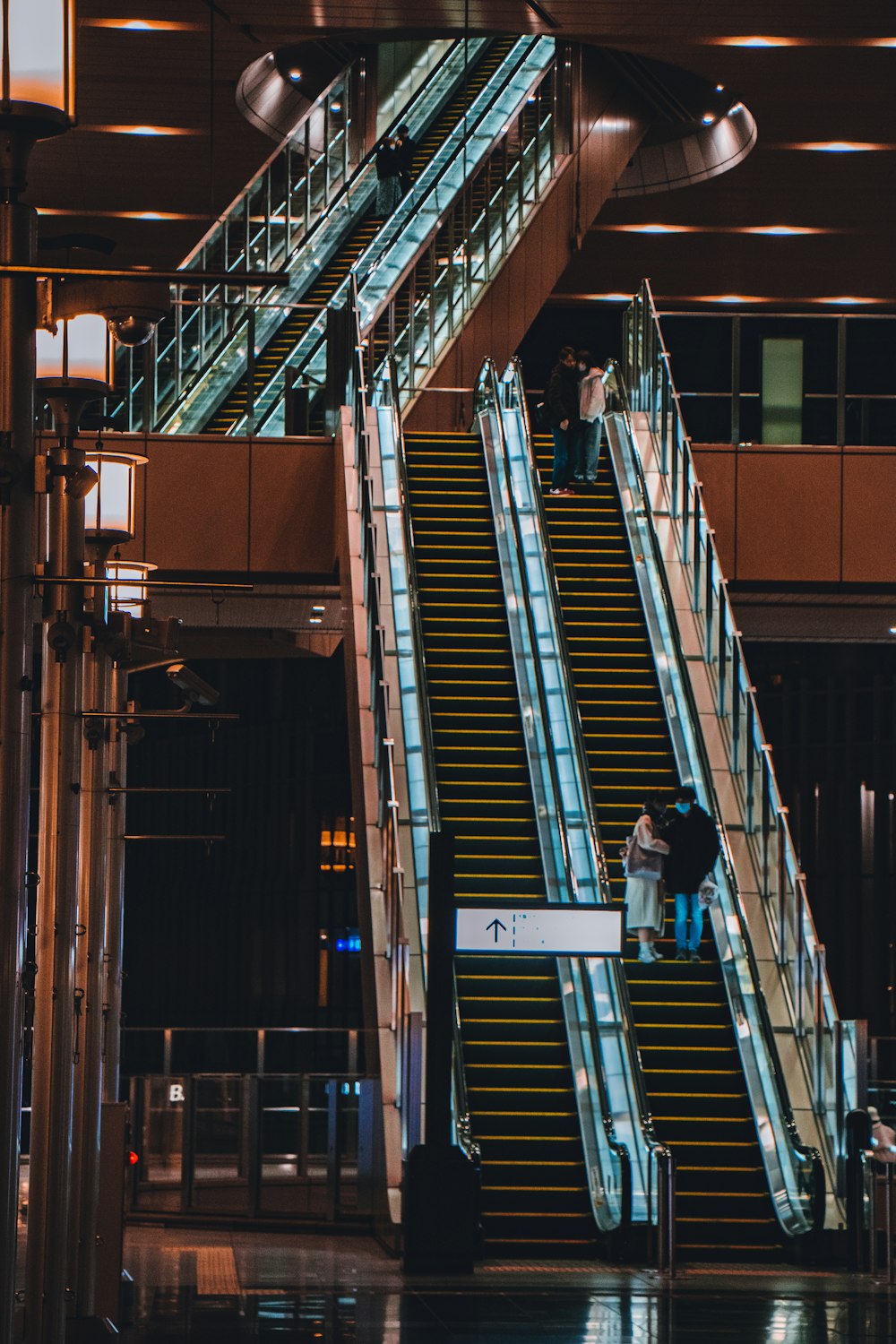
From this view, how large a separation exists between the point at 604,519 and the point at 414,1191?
8328 mm

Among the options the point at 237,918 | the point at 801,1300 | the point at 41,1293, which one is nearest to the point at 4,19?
the point at 41,1293

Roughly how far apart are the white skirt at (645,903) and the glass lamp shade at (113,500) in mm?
5555

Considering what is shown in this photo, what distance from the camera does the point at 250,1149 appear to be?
60.4 feet

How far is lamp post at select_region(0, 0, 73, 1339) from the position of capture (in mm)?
5902

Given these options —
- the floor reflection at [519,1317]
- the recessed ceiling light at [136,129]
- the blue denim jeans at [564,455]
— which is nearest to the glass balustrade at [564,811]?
the blue denim jeans at [564,455]

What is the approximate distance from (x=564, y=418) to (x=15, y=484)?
13.4 meters

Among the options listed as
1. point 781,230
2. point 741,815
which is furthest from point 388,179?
point 741,815

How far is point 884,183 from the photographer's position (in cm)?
2523

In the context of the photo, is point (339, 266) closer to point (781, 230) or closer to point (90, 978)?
point (781, 230)

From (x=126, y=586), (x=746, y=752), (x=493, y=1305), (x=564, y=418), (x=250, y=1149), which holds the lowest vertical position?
(x=493, y=1305)

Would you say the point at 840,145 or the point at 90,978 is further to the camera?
the point at 840,145

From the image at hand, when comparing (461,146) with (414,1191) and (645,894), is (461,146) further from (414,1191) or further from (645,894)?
(414,1191)

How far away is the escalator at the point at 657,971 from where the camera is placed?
13938 mm

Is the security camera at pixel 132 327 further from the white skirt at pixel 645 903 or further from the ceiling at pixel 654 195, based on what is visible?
the ceiling at pixel 654 195
